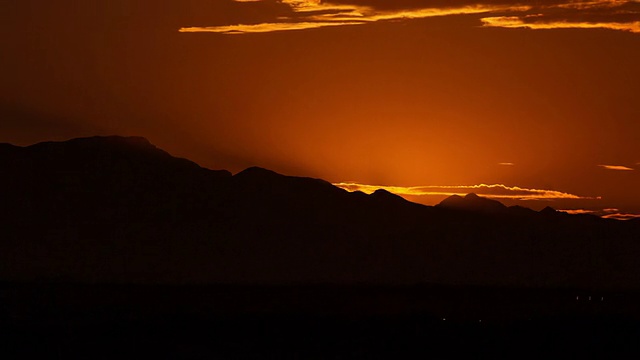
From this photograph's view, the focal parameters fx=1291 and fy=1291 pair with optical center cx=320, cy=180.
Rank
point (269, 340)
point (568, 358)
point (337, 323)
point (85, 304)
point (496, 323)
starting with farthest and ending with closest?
point (85, 304), point (496, 323), point (337, 323), point (269, 340), point (568, 358)

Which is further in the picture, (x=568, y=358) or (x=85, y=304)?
(x=85, y=304)

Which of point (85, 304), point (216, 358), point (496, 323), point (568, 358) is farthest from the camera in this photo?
point (85, 304)

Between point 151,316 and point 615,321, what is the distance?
2798 centimetres

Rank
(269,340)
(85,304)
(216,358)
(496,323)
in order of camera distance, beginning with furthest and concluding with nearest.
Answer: (85,304)
(496,323)
(269,340)
(216,358)

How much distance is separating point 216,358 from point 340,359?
4.57 meters

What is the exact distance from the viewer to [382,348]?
5138 cm

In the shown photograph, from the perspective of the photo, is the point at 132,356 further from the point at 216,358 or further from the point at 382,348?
the point at 382,348

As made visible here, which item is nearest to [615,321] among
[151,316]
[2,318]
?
[151,316]

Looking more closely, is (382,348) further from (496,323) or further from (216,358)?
(496,323)

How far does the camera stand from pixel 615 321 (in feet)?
257

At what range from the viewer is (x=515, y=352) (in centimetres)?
5106

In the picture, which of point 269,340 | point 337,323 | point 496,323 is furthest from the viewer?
point 496,323

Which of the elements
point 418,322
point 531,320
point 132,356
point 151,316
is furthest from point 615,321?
point 132,356

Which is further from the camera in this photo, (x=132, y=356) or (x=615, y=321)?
(x=615, y=321)
